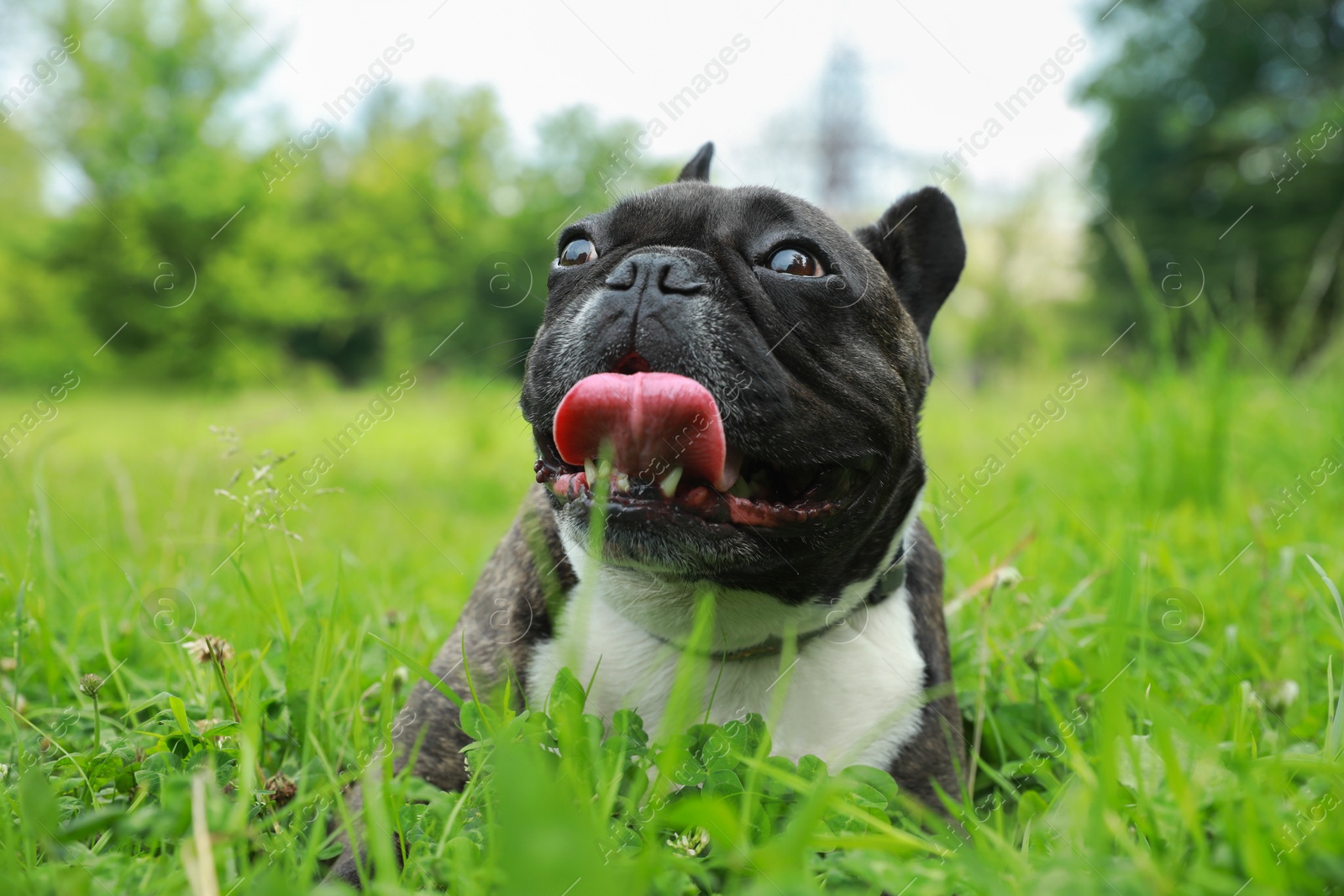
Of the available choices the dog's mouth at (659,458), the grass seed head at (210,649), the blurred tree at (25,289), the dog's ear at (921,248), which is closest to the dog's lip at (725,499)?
the dog's mouth at (659,458)

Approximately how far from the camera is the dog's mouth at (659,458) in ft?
6.10

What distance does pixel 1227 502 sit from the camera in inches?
196

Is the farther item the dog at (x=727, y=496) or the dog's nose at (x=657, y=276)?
the dog's nose at (x=657, y=276)

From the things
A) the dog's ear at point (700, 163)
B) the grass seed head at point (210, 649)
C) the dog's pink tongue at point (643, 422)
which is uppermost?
the dog's ear at point (700, 163)

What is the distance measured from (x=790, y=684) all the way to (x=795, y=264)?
1089 mm

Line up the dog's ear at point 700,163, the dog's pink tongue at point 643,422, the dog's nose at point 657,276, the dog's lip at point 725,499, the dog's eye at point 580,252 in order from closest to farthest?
the dog's pink tongue at point 643,422 → the dog's lip at point 725,499 → the dog's nose at point 657,276 → the dog's eye at point 580,252 → the dog's ear at point 700,163

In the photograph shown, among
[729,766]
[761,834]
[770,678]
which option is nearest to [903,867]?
[761,834]

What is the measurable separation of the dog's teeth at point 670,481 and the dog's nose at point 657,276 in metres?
0.45

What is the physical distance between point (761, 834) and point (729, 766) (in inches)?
6.5

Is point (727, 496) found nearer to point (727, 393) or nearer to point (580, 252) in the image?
point (727, 393)

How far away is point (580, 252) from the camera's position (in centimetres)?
256

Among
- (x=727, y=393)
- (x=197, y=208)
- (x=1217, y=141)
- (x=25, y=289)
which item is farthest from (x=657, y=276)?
(x=1217, y=141)

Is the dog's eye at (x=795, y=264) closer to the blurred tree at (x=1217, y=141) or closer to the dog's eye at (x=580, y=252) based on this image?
the dog's eye at (x=580, y=252)

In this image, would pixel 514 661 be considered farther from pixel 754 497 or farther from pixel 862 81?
pixel 862 81
